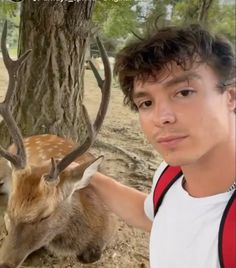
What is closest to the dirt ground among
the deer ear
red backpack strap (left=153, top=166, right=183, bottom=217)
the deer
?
the deer

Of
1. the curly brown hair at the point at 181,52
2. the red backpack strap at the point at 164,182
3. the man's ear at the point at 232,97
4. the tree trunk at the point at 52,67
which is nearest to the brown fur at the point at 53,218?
the red backpack strap at the point at 164,182

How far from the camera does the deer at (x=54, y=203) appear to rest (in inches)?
84.4

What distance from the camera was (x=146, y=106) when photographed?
1347 millimetres

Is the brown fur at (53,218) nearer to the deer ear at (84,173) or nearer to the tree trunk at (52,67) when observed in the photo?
the deer ear at (84,173)

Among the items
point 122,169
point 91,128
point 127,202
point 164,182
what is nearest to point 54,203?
point 91,128

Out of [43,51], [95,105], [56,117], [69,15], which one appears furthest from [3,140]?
[95,105]

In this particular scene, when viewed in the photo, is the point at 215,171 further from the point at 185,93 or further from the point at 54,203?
the point at 54,203

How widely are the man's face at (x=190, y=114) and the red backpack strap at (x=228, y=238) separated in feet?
0.62

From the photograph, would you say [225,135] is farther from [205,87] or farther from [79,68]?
[79,68]

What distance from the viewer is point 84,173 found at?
2213 millimetres

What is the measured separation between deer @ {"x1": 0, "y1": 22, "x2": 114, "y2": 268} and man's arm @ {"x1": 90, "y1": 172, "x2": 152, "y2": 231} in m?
0.25

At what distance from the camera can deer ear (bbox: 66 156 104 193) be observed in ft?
7.16

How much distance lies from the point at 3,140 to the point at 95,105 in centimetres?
314

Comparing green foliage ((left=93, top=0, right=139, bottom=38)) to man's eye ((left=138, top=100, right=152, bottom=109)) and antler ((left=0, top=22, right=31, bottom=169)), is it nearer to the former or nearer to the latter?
antler ((left=0, top=22, right=31, bottom=169))
